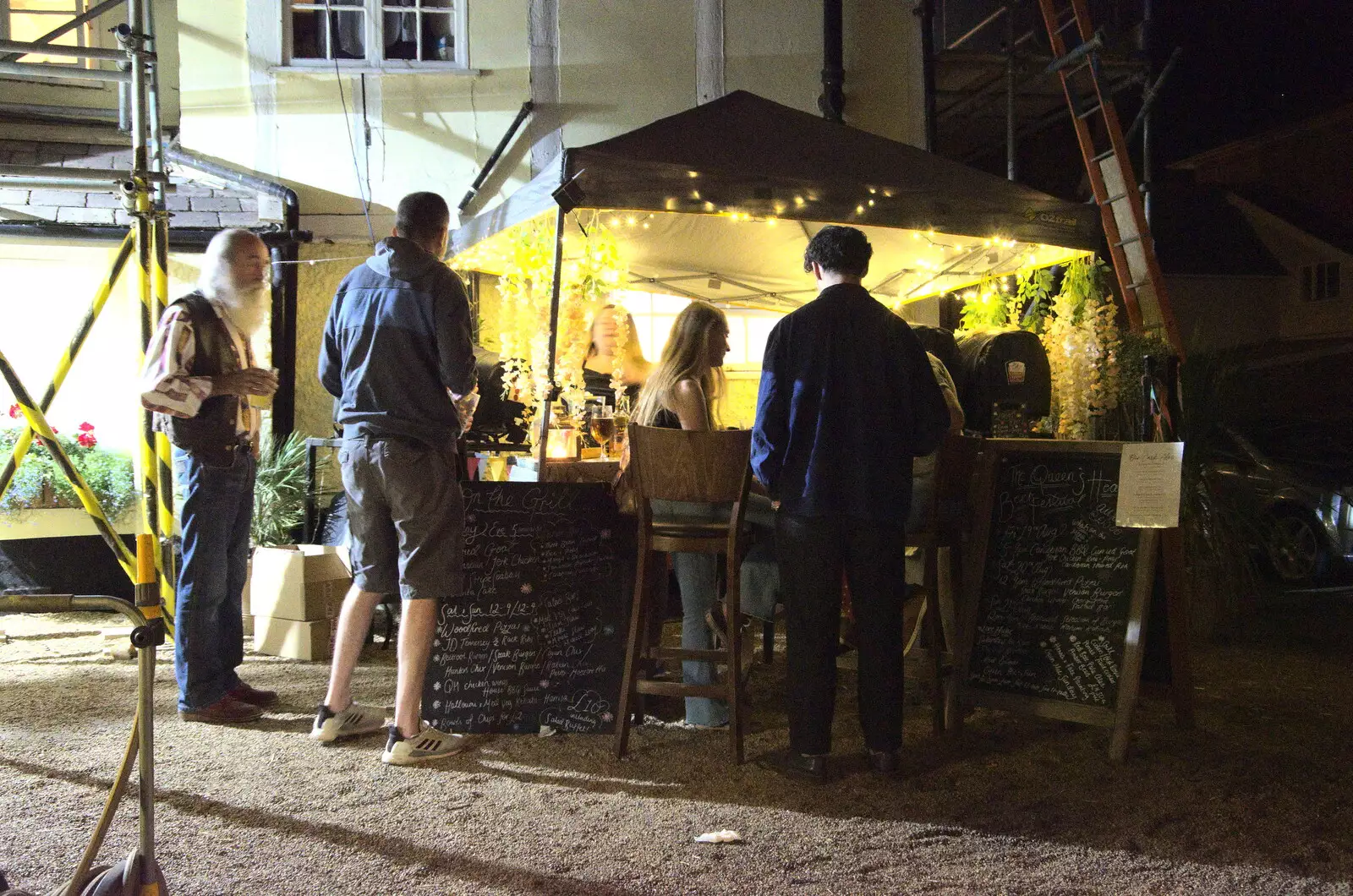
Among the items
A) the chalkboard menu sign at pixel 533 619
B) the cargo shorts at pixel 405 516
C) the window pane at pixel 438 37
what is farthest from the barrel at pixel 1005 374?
the window pane at pixel 438 37

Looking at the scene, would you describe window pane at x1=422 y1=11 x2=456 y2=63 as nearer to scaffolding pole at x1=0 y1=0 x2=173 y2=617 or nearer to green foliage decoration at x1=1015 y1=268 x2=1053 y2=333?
scaffolding pole at x1=0 y1=0 x2=173 y2=617

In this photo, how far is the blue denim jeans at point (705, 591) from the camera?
4.47 m

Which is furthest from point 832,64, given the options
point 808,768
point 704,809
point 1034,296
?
point 704,809

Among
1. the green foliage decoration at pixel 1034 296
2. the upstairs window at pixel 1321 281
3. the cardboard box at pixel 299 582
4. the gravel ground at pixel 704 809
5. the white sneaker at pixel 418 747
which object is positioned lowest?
the gravel ground at pixel 704 809

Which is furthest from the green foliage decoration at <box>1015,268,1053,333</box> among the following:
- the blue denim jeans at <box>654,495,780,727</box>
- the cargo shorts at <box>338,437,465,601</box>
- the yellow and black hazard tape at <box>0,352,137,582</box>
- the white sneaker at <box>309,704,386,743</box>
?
the yellow and black hazard tape at <box>0,352,137,582</box>

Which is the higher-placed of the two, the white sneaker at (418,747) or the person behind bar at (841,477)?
the person behind bar at (841,477)

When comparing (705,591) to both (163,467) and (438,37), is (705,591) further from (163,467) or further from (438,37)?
(438,37)

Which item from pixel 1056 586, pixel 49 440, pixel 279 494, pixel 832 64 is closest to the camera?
pixel 1056 586

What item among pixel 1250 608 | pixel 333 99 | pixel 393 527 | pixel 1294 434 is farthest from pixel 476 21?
pixel 1294 434

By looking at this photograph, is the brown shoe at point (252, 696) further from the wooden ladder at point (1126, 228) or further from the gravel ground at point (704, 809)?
the wooden ladder at point (1126, 228)

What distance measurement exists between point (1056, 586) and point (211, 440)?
344 centimetres

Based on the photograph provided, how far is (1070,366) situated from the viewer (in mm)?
7699

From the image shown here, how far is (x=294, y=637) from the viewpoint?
5910 millimetres

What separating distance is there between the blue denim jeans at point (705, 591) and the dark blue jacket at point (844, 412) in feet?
1.94
